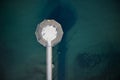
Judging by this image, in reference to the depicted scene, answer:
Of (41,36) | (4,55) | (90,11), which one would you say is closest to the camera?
(41,36)

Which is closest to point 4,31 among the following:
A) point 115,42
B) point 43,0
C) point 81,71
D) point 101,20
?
point 43,0

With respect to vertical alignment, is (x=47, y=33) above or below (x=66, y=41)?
below

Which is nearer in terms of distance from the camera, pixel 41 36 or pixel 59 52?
pixel 41 36

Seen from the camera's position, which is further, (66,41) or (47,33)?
(66,41)

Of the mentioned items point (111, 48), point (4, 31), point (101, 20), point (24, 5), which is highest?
point (24, 5)

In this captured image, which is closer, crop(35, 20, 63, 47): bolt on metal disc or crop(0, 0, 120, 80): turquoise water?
crop(35, 20, 63, 47): bolt on metal disc

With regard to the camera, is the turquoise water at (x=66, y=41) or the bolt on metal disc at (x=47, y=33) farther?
the turquoise water at (x=66, y=41)

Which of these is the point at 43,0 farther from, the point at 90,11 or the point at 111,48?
the point at 111,48

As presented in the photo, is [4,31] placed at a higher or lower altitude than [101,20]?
lower
